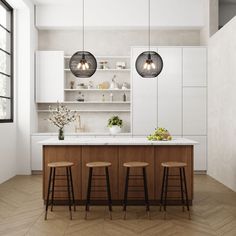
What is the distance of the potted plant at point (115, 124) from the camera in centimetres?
770

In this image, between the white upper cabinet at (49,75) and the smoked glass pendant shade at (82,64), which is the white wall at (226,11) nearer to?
the white upper cabinet at (49,75)

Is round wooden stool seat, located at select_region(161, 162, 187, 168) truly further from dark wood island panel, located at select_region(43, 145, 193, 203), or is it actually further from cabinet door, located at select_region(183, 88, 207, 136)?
cabinet door, located at select_region(183, 88, 207, 136)

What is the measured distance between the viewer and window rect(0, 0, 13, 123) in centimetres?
697

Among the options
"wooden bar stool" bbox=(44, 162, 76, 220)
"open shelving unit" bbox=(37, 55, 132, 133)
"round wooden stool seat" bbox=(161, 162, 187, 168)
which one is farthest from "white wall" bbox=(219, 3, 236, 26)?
"wooden bar stool" bbox=(44, 162, 76, 220)

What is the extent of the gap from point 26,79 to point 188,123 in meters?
3.46

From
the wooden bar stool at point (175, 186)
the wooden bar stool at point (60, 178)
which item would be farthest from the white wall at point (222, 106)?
the wooden bar stool at point (60, 178)

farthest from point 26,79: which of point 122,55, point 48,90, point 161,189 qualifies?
point 161,189

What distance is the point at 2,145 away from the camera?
6.66 m

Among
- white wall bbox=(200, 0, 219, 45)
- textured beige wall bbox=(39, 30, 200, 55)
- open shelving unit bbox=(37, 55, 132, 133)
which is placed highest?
white wall bbox=(200, 0, 219, 45)

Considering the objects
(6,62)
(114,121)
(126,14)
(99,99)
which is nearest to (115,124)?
(114,121)

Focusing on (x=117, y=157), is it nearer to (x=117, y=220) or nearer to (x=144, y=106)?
(x=117, y=220)

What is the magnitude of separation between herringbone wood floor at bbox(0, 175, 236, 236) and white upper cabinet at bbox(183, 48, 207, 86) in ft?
9.34

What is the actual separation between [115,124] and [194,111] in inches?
65.9

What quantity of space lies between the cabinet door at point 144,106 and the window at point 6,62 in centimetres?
250
